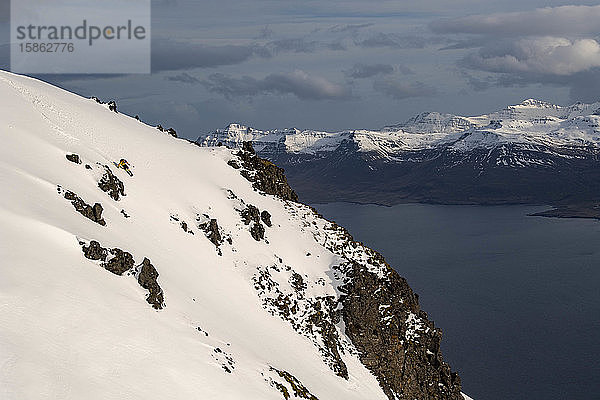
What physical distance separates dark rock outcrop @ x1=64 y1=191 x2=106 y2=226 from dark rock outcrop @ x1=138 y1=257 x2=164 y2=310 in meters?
6.36

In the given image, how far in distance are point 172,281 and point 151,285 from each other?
5436 millimetres

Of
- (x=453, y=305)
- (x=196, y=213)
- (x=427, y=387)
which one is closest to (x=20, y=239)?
(x=196, y=213)

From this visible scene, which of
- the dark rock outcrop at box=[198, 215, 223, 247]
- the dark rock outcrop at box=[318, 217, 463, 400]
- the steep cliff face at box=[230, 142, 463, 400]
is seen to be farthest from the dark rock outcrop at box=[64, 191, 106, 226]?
the dark rock outcrop at box=[318, 217, 463, 400]

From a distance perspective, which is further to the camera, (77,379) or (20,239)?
(20,239)

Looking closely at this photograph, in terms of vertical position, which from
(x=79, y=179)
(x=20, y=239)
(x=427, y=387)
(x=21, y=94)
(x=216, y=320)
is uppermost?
(x=21, y=94)

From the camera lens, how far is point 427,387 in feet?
191

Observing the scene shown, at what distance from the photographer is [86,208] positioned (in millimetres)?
39875

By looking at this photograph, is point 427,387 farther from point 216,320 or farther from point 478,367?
point 478,367

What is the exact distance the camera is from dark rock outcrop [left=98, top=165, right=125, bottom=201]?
4684cm

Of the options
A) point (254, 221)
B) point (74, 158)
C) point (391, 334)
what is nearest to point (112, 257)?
point (74, 158)

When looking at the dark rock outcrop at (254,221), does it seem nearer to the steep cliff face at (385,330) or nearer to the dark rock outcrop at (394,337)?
the steep cliff face at (385,330)

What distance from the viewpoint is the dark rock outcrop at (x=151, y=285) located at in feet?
113

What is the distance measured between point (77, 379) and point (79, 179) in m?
26.1

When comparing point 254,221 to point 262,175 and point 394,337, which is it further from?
point 394,337
